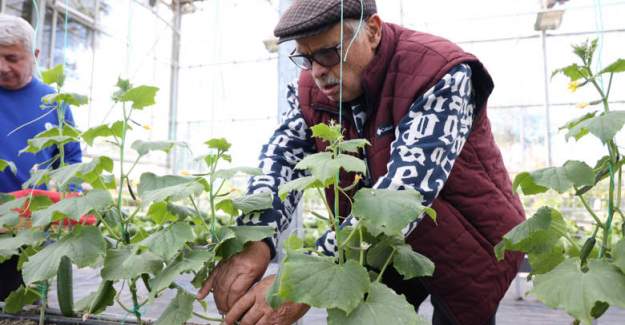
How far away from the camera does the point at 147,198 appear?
751 millimetres

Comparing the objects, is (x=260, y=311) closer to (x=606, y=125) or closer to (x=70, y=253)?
(x=70, y=253)

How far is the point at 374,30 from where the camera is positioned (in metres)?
1.02

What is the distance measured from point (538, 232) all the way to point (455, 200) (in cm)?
28

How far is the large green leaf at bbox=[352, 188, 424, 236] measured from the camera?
0.64 m

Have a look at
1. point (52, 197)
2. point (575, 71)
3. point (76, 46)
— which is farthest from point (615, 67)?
point (76, 46)

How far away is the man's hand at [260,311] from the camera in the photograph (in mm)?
788

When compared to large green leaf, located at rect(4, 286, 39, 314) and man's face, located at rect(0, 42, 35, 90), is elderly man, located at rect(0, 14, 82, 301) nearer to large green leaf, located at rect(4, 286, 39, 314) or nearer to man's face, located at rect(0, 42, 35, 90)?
man's face, located at rect(0, 42, 35, 90)

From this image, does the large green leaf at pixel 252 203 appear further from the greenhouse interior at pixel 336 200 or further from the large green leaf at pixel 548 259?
the large green leaf at pixel 548 259

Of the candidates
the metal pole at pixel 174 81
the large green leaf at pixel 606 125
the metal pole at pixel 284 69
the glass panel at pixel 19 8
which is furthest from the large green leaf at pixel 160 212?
the metal pole at pixel 174 81

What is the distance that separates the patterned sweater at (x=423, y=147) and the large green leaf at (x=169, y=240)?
178mm

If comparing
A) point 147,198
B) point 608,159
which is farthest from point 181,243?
point 608,159

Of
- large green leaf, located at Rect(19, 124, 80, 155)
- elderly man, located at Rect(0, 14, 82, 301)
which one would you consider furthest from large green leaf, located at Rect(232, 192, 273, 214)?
elderly man, located at Rect(0, 14, 82, 301)

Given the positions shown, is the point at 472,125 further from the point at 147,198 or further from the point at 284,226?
the point at 147,198

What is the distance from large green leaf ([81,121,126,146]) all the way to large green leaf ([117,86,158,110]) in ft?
0.15
